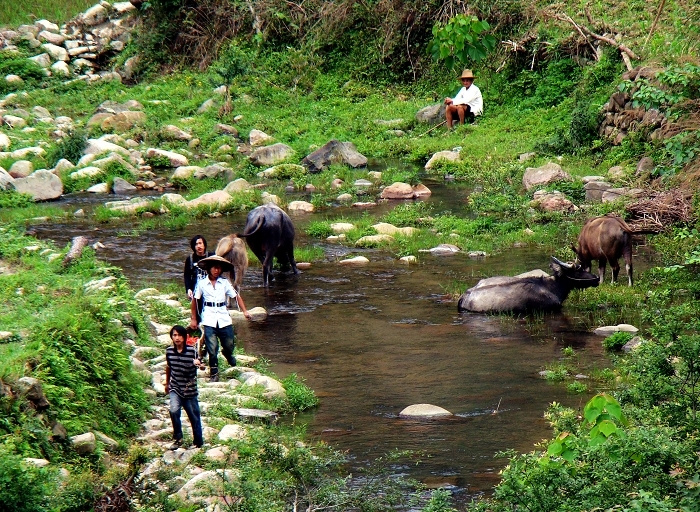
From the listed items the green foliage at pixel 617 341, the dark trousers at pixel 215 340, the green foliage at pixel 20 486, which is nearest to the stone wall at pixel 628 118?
the green foliage at pixel 617 341

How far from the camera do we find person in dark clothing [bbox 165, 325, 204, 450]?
796cm

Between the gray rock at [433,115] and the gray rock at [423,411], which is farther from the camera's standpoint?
the gray rock at [433,115]

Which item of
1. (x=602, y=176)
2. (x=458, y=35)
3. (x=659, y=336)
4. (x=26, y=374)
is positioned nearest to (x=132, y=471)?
(x=26, y=374)

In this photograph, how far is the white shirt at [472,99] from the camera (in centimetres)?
2319

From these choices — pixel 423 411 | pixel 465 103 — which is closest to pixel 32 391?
pixel 423 411

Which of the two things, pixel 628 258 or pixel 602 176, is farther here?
pixel 602 176

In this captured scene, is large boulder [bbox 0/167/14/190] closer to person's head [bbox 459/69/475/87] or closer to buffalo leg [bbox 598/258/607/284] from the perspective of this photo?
person's head [bbox 459/69/475/87]

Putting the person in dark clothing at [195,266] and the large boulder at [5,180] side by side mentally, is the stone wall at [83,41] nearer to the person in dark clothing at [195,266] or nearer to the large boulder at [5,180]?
the large boulder at [5,180]

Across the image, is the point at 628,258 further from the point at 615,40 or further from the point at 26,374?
the point at 615,40

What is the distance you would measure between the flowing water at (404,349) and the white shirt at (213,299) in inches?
39.4

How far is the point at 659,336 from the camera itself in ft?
24.5

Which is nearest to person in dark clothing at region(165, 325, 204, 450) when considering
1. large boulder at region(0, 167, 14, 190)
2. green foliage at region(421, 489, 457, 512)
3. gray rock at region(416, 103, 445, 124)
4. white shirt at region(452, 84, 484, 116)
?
green foliage at region(421, 489, 457, 512)

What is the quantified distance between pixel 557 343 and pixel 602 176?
746 cm

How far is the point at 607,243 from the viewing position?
13.4m
